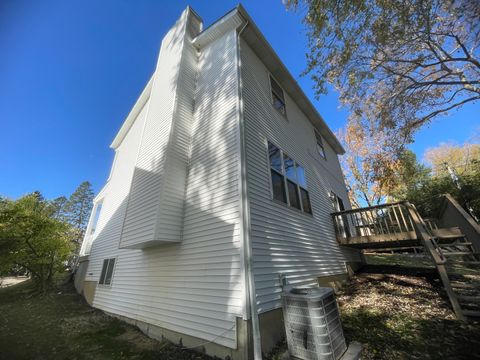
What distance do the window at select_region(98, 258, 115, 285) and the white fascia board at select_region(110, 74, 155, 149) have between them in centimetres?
827

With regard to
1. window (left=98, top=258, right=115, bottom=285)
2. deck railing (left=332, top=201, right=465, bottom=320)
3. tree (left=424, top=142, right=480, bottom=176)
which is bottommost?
window (left=98, top=258, right=115, bottom=285)

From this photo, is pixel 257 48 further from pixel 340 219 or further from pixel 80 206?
pixel 80 206

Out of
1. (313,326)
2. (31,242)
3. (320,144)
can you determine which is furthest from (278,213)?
(31,242)

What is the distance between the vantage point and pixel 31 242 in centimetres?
1071

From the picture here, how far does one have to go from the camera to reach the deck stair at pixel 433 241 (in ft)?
14.2

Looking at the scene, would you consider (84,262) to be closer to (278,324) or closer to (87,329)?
(87,329)

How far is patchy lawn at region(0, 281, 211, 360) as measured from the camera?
424 cm

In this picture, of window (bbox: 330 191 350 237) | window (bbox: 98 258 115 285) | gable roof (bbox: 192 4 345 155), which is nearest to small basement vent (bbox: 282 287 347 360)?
window (bbox: 330 191 350 237)

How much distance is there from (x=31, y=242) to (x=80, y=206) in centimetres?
3586

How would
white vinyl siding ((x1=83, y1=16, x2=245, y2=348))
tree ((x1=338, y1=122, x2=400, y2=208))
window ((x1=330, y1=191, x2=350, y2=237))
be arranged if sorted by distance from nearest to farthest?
1. white vinyl siding ((x1=83, y1=16, x2=245, y2=348))
2. window ((x1=330, y1=191, x2=350, y2=237))
3. tree ((x1=338, y1=122, x2=400, y2=208))

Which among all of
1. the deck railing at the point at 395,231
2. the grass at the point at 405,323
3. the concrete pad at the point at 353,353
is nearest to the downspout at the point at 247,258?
the grass at the point at 405,323

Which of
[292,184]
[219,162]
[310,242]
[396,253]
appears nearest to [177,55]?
[219,162]

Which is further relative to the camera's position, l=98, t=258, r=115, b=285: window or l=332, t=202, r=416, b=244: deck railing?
l=98, t=258, r=115, b=285: window

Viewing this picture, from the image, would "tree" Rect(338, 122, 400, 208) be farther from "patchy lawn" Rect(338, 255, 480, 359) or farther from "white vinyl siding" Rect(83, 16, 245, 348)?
"white vinyl siding" Rect(83, 16, 245, 348)
